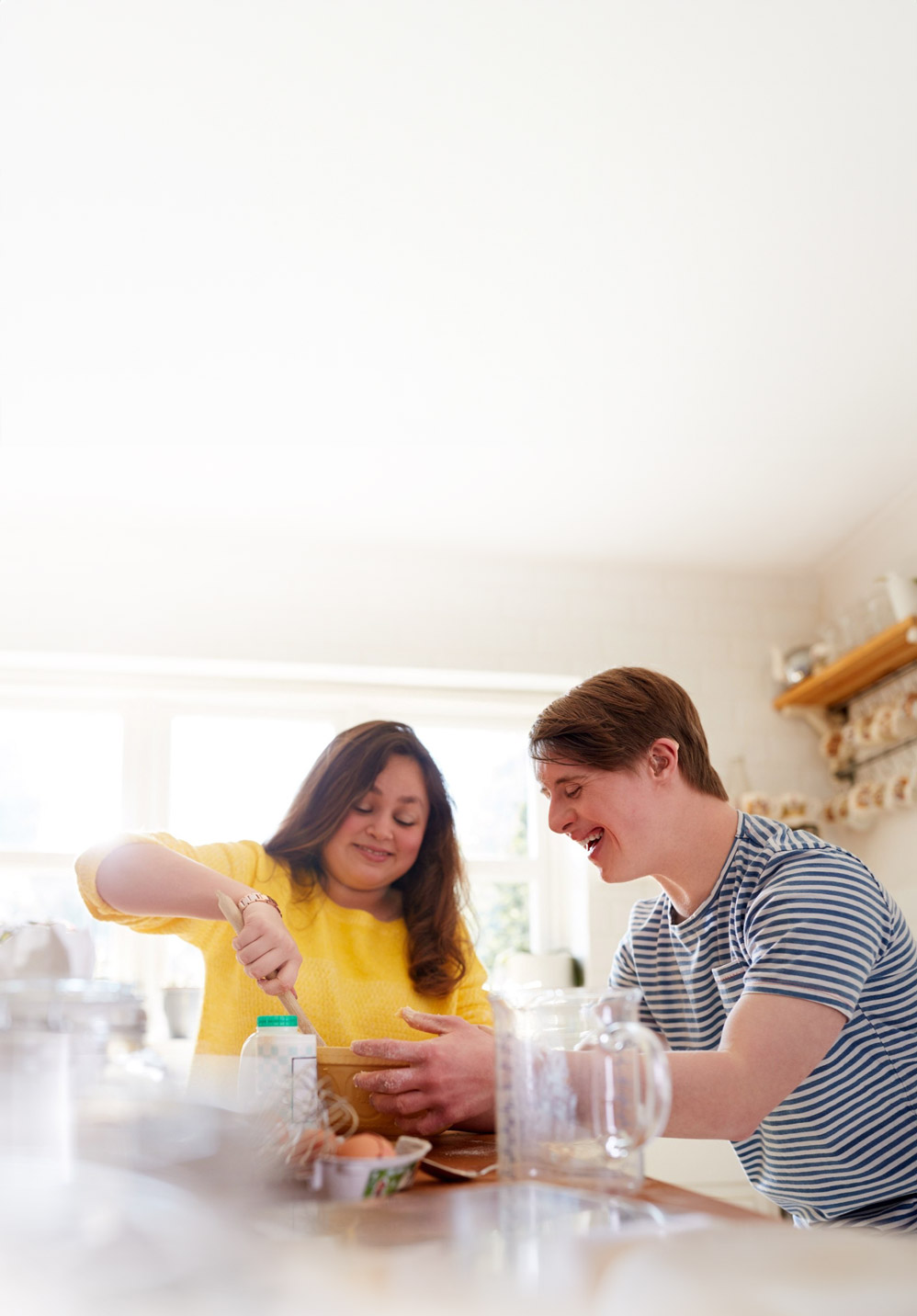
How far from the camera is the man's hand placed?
103 centimetres

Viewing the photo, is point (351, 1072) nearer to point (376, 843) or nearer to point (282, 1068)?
point (282, 1068)

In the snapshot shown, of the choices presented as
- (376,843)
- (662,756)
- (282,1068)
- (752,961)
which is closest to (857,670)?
(376,843)

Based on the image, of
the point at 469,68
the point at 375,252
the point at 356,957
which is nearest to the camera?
the point at 356,957

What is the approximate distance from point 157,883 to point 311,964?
30 centimetres

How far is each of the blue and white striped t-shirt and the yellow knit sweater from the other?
47cm

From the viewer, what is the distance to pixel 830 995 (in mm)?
1087

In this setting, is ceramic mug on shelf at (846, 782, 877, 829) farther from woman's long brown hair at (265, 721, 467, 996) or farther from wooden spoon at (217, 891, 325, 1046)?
wooden spoon at (217, 891, 325, 1046)

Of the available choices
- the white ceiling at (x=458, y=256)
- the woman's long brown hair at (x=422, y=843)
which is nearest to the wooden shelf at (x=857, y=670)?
the white ceiling at (x=458, y=256)

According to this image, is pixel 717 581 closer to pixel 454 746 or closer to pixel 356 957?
pixel 454 746

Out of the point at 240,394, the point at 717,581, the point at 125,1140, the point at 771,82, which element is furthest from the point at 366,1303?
the point at 717,581

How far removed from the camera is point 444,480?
355cm

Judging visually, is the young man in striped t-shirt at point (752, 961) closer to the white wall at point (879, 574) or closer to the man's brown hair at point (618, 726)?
the man's brown hair at point (618, 726)

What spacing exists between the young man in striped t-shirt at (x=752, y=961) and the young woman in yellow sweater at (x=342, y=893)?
1.02ft

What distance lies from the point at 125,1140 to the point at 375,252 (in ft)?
7.30
